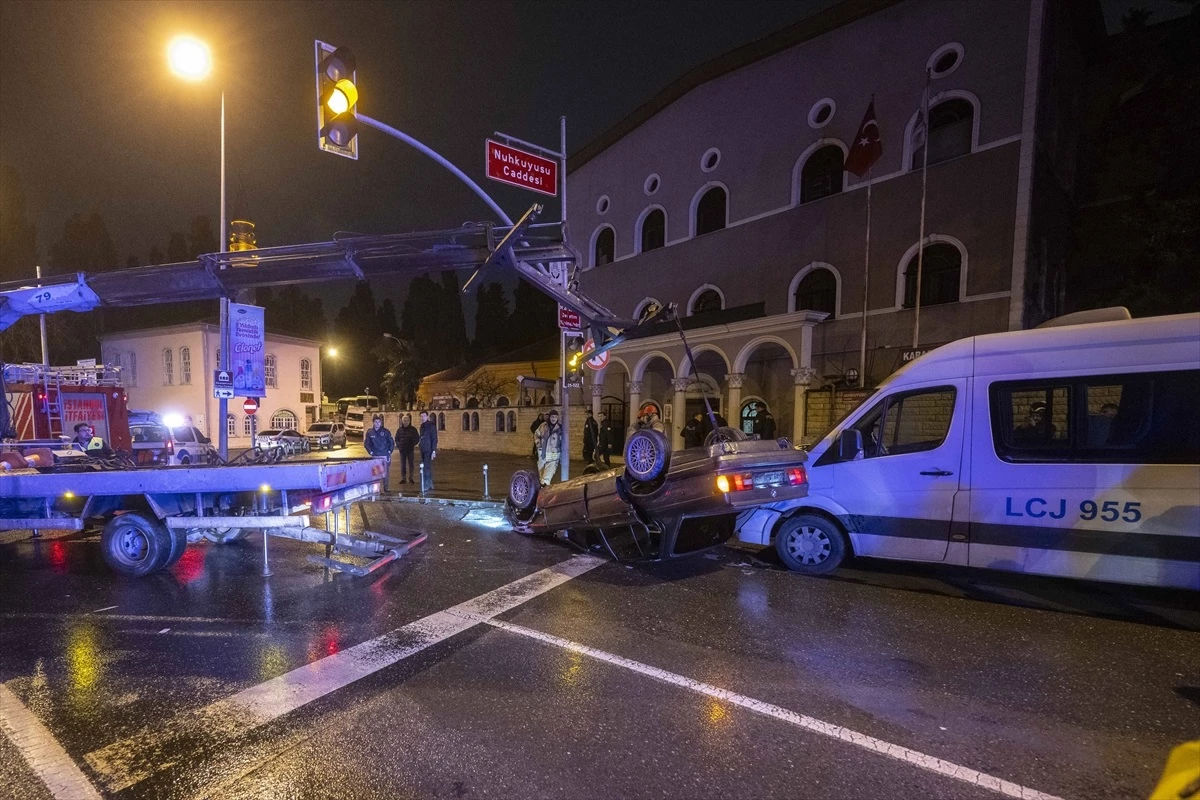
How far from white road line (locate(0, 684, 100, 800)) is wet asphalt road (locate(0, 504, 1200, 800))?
2.2 inches

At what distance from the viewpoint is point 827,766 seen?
280 cm

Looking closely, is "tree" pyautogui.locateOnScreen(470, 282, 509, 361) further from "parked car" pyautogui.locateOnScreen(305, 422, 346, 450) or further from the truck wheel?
the truck wheel

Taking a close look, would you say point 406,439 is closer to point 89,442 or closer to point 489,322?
point 89,442

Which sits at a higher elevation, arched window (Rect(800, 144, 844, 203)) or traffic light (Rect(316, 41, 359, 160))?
arched window (Rect(800, 144, 844, 203))

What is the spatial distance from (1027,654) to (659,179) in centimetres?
2161

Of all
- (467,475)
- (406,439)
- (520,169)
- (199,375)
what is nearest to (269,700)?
(520,169)

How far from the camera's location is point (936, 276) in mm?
15078

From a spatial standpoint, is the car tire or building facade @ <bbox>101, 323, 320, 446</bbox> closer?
the car tire

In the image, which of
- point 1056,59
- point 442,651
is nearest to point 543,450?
point 442,651

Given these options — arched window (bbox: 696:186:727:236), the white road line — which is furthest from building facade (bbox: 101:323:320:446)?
the white road line

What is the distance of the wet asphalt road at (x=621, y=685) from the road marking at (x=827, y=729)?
2 cm

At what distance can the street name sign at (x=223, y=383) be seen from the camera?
34.8 feet

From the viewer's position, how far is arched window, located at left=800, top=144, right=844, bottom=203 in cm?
1719

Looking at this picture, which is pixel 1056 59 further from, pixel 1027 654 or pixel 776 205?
pixel 1027 654
